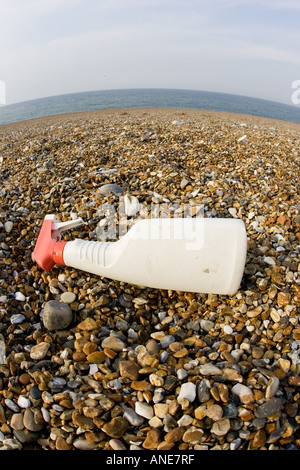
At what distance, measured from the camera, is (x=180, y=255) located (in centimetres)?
187

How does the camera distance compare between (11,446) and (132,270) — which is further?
(132,270)

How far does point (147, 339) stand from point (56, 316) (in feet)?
2.23

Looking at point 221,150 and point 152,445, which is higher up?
point 221,150

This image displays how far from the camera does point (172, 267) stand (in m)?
1.90

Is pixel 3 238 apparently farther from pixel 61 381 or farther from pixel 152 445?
pixel 152 445

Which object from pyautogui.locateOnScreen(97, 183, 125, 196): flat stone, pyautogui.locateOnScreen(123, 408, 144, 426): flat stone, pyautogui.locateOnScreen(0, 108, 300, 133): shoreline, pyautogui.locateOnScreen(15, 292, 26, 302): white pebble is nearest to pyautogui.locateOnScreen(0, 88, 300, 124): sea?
pyautogui.locateOnScreen(0, 108, 300, 133): shoreline

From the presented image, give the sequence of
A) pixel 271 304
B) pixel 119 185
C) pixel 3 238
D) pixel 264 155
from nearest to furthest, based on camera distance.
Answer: pixel 271 304, pixel 3 238, pixel 119 185, pixel 264 155

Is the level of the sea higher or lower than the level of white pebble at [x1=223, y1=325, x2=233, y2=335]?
higher

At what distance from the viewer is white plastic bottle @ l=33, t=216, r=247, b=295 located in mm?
1798

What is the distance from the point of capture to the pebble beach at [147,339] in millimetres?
1392

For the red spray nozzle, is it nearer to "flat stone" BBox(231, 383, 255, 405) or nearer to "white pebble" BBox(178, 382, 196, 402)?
"white pebble" BBox(178, 382, 196, 402)

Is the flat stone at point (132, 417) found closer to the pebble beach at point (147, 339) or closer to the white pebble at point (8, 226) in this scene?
the pebble beach at point (147, 339)
